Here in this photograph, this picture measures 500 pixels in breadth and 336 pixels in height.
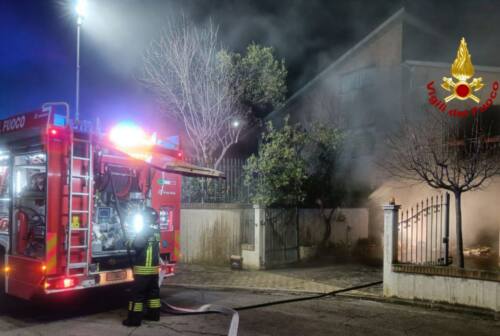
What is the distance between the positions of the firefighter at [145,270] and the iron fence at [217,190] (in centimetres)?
643

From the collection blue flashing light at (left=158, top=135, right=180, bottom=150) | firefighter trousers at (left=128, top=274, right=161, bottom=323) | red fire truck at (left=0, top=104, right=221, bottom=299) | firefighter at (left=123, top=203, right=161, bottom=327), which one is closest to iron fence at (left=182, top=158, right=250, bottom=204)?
blue flashing light at (left=158, top=135, right=180, bottom=150)

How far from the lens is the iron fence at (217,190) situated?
43.1 ft

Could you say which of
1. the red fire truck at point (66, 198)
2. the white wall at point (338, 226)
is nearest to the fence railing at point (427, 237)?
the white wall at point (338, 226)

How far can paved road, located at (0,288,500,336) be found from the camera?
6215 mm

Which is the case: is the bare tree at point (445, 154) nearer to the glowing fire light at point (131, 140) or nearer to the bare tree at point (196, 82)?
the glowing fire light at point (131, 140)

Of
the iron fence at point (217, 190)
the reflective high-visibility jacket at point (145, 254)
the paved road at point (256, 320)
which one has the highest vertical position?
the iron fence at point (217, 190)

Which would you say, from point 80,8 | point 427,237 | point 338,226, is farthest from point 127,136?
point 338,226

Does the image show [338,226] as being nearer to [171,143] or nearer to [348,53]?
[171,143]

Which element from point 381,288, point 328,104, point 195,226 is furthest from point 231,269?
point 328,104

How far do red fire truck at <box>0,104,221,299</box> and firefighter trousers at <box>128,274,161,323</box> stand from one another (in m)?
0.66

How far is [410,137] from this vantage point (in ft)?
32.4

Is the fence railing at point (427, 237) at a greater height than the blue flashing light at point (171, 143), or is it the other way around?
the blue flashing light at point (171, 143)

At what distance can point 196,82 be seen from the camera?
15930 mm

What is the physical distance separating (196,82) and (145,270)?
10485 millimetres
